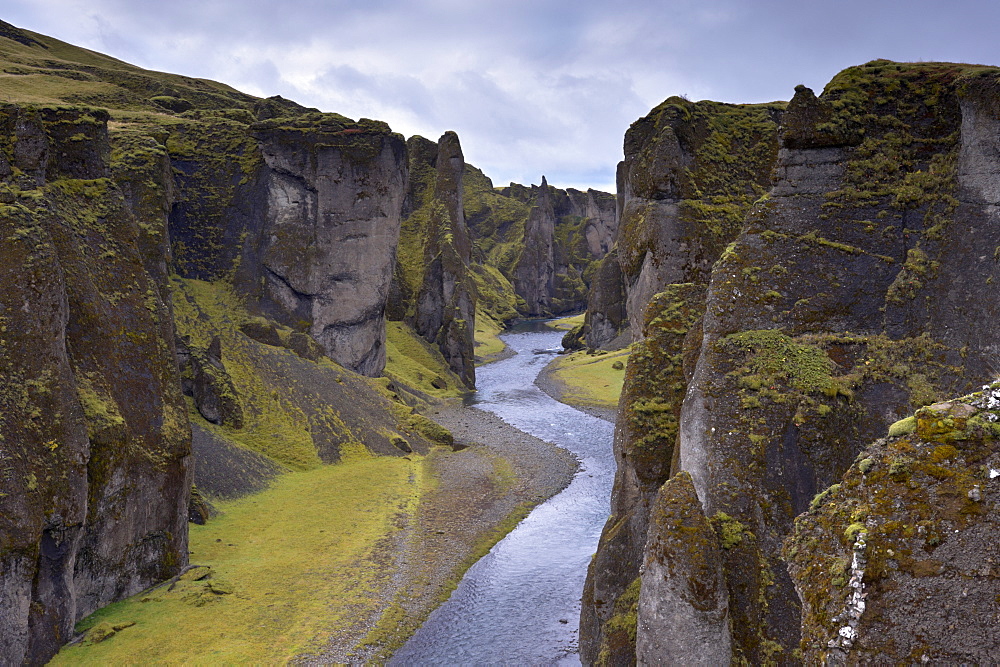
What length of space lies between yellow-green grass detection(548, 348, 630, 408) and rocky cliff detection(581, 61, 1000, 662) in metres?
53.2

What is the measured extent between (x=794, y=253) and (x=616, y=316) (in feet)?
324

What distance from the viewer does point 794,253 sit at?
16.1 meters

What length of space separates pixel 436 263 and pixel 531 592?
2797 inches

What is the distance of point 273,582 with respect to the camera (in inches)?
1165

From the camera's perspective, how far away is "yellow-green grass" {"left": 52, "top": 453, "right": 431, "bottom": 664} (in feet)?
78.2

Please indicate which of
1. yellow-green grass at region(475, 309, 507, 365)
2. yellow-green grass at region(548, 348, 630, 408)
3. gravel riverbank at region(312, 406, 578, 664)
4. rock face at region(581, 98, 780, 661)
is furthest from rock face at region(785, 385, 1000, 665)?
yellow-green grass at region(475, 309, 507, 365)

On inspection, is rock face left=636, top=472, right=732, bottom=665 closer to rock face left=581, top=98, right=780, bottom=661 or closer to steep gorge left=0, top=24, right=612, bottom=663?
rock face left=581, top=98, right=780, bottom=661

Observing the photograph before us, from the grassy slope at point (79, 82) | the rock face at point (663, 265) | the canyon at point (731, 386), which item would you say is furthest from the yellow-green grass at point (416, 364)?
the rock face at point (663, 265)

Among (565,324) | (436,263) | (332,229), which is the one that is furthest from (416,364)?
(565,324)

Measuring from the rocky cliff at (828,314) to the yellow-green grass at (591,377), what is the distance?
5324cm

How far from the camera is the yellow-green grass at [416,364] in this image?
81.5 metres

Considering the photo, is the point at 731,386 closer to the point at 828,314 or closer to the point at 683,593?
the point at 828,314

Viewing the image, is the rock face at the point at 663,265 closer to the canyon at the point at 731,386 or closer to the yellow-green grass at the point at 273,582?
the canyon at the point at 731,386

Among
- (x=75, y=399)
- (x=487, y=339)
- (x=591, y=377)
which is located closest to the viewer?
(x=75, y=399)
